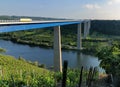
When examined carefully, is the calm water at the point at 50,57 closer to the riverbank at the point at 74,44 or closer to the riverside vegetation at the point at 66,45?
the riverside vegetation at the point at 66,45

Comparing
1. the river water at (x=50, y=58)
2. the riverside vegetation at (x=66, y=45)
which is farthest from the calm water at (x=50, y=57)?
the riverside vegetation at (x=66, y=45)

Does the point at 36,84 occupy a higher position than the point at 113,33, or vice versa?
the point at 36,84

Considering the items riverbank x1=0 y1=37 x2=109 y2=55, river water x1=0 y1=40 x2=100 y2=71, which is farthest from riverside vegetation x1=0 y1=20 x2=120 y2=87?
river water x1=0 y1=40 x2=100 y2=71

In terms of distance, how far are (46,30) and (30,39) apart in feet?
49.4

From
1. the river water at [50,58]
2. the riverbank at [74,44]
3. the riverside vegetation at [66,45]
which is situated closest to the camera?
the riverside vegetation at [66,45]

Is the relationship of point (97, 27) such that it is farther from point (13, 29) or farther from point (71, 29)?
point (13, 29)

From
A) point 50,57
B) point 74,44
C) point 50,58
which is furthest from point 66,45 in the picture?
point 50,58

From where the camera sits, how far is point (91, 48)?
76625 mm

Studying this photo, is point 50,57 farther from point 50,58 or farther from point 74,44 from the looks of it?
point 74,44

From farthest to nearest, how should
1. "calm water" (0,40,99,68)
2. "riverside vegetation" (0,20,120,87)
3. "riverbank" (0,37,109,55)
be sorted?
"riverbank" (0,37,109,55), "calm water" (0,40,99,68), "riverside vegetation" (0,20,120,87)

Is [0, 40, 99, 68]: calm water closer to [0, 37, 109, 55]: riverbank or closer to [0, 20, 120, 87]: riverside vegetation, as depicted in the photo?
[0, 20, 120, 87]: riverside vegetation

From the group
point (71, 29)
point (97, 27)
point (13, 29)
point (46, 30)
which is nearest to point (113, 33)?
point (97, 27)

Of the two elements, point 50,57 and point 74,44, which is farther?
point 74,44

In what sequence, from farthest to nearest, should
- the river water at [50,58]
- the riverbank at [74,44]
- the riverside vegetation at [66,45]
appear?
1. the riverbank at [74,44]
2. the river water at [50,58]
3. the riverside vegetation at [66,45]
